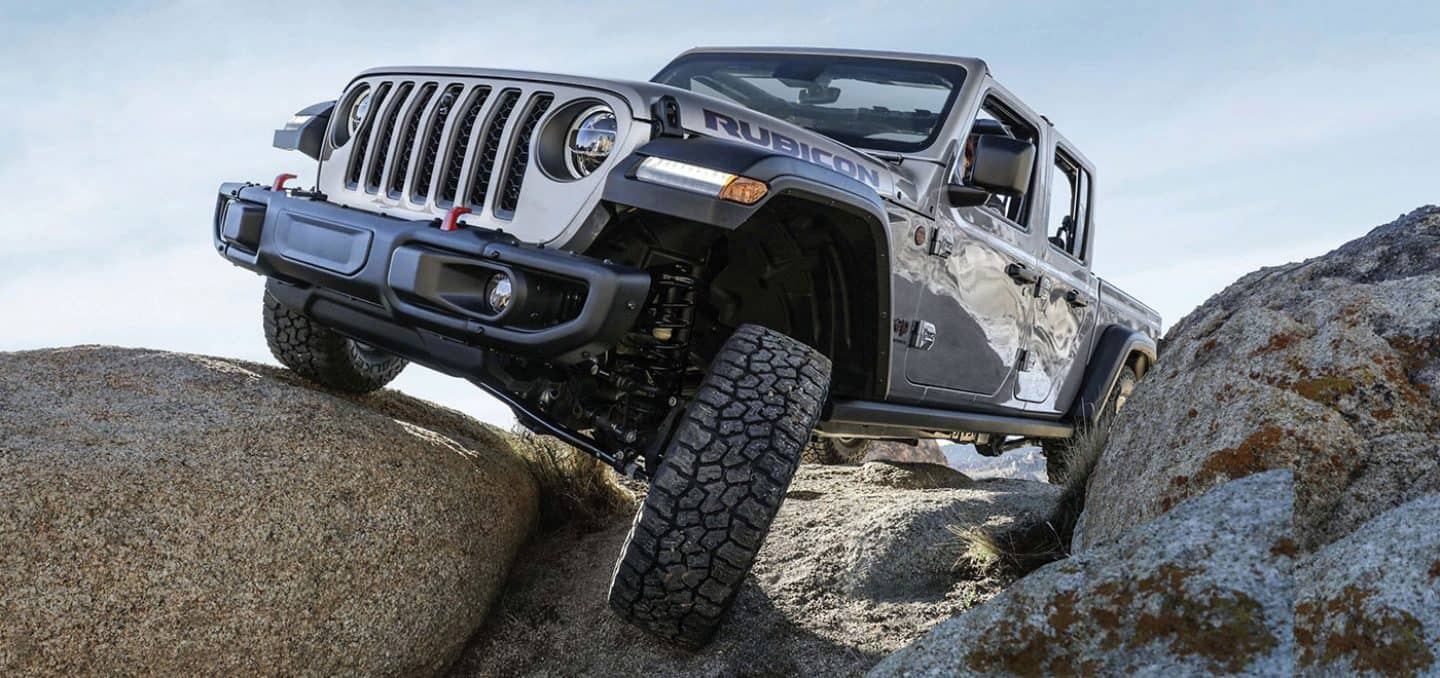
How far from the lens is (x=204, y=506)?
3588mm

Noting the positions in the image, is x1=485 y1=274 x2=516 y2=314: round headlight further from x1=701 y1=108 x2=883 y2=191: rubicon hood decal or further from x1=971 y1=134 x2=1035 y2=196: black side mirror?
x1=971 y1=134 x2=1035 y2=196: black side mirror

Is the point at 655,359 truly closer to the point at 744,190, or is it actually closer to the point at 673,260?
the point at 673,260

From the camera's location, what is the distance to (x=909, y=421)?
4523 mm

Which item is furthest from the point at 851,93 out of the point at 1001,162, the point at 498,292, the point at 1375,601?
the point at 1375,601

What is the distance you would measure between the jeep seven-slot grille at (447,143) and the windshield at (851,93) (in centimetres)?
136

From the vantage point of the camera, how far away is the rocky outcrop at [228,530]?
131 inches

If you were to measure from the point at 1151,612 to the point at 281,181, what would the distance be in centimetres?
351

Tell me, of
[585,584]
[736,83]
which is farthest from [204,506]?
[736,83]

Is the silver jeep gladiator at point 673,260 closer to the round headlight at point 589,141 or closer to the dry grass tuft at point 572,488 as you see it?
the round headlight at point 589,141

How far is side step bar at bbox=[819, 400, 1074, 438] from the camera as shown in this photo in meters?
4.20

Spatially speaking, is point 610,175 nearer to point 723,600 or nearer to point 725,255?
point 725,255

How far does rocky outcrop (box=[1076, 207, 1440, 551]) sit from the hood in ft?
4.31

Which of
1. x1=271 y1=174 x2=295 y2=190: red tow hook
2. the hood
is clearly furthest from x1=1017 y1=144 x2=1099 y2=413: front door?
x1=271 y1=174 x2=295 y2=190: red tow hook

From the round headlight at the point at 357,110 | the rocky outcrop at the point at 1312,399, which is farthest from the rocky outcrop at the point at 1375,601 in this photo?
the round headlight at the point at 357,110
